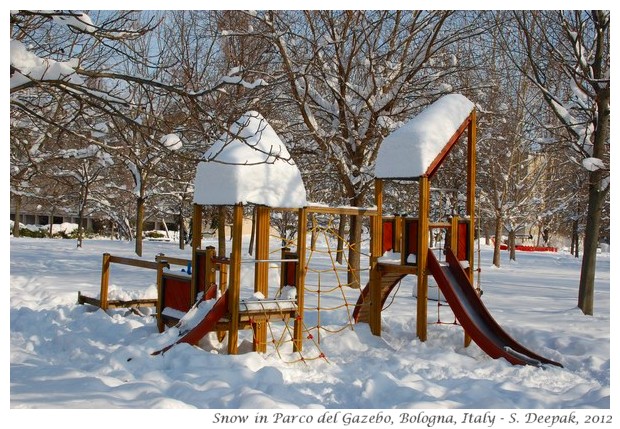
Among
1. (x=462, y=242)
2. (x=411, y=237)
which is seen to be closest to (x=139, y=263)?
(x=411, y=237)

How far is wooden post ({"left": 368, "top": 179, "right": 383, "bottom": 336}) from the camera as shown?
33.1 ft

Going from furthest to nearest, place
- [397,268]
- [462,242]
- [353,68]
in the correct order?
1. [353,68]
2. [462,242]
3. [397,268]

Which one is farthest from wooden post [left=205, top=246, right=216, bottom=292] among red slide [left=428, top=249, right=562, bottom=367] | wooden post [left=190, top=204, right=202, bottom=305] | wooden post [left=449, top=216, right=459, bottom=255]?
wooden post [left=449, top=216, right=459, bottom=255]

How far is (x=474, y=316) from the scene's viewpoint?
906 cm

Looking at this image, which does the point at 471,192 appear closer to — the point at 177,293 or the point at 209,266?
the point at 209,266

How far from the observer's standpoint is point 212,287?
28.3 ft

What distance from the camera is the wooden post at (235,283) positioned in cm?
814

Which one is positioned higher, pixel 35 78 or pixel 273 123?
pixel 273 123

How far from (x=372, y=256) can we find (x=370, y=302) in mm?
734

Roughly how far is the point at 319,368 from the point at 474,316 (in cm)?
253

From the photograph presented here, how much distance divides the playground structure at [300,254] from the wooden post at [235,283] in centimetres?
1

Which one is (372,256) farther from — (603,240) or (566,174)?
(603,240)
